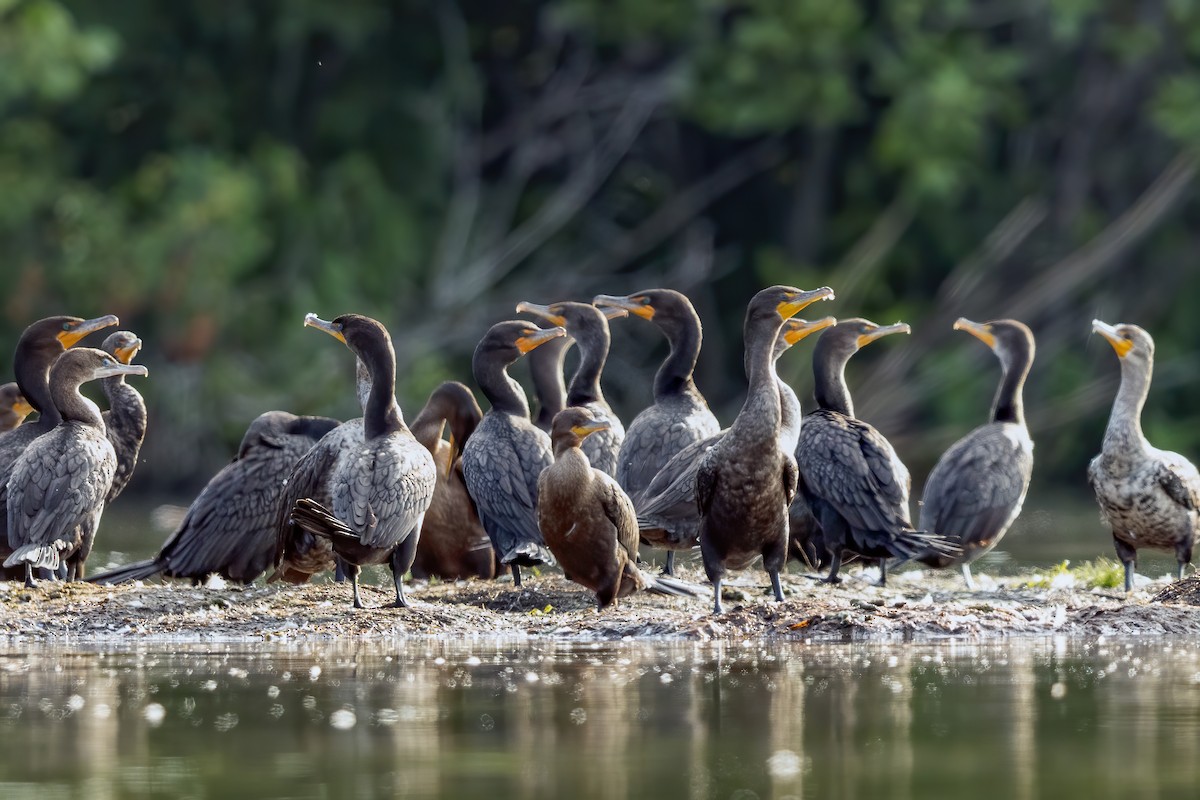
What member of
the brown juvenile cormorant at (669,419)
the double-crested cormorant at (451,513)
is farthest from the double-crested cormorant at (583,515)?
the double-crested cormorant at (451,513)

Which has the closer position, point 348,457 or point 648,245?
point 348,457

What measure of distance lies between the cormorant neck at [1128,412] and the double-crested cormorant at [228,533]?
178 inches

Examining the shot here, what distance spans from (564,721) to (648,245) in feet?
68.1

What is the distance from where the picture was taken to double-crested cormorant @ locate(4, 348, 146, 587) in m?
10.6

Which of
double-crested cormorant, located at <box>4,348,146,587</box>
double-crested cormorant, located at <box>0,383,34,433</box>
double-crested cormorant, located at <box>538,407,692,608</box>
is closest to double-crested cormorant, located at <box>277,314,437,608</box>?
double-crested cormorant, located at <box>538,407,692,608</box>

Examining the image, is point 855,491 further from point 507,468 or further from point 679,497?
point 507,468

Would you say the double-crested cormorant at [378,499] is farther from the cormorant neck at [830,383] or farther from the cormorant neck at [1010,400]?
the cormorant neck at [1010,400]

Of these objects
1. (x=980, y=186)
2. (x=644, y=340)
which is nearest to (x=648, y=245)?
(x=644, y=340)

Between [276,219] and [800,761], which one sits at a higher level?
[276,219]

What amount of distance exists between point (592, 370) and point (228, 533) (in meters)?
2.62

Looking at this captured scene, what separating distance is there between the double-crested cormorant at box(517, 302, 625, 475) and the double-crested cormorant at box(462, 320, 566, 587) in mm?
332

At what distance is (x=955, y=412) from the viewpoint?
23547mm

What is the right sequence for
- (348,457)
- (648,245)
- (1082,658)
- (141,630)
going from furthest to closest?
(648,245) → (348,457) → (141,630) → (1082,658)

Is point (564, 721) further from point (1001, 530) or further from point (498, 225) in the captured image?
point (498, 225)
